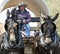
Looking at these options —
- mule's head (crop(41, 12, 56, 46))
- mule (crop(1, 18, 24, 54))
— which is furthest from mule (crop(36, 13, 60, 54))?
mule (crop(1, 18, 24, 54))

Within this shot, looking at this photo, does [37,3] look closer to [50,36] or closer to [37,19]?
[37,19]

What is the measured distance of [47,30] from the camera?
3.50m

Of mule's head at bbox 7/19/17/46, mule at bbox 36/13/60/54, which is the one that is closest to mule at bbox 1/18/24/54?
mule's head at bbox 7/19/17/46

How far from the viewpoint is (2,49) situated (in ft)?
11.5

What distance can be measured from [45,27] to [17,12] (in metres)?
0.54

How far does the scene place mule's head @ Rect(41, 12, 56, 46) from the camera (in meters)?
3.44

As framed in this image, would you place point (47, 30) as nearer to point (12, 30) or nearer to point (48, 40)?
point (48, 40)

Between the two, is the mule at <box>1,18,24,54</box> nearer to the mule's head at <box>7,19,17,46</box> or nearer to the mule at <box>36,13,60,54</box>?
the mule's head at <box>7,19,17,46</box>

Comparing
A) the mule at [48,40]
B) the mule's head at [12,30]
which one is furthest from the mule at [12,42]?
the mule at [48,40]

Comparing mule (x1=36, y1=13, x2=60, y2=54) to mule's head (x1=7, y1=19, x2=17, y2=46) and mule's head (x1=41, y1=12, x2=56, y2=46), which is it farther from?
mule's head (x1=7, y1=19, x2=17, y2=46)

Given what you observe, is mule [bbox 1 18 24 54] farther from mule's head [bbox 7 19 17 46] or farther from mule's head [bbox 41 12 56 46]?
mule's head [bbox 41 12 56 46]

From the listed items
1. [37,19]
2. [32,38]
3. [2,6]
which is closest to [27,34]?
[32,38]

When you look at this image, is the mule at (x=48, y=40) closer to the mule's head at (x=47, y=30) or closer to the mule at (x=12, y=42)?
the mule's head at (x=47, y=30)

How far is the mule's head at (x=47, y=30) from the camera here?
3439 mm
